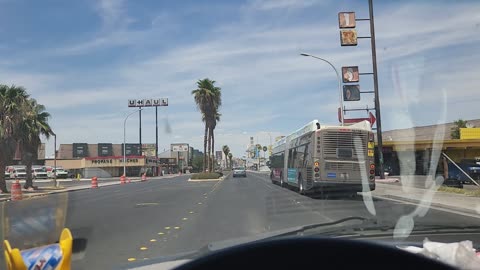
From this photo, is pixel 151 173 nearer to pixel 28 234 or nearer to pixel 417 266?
pixel 28 234

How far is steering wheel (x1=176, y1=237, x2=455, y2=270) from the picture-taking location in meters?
1.99

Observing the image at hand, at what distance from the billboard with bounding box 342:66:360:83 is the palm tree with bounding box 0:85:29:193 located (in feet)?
73.4

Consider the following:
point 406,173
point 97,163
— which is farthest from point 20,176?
point 406,173

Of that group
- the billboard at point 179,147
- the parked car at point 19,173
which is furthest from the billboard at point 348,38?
the billboard at point 179,147

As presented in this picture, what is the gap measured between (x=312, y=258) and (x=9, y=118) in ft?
122

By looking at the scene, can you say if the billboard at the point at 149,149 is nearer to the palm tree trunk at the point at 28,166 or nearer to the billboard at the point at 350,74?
the palm tree trunk at the point at 28,166

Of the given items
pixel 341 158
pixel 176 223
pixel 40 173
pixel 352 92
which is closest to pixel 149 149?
pixel 40 173

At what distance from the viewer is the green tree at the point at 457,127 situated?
68.0 meters

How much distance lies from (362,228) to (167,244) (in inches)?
164

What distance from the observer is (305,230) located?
7.34 meters

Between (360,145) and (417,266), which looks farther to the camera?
(360,145)

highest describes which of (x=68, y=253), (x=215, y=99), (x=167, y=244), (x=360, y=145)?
(x=215, y=99)

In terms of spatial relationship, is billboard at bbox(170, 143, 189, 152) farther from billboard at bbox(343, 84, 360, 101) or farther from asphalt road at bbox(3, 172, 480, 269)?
asphalt road at bbox(3, 172, 480, 269)

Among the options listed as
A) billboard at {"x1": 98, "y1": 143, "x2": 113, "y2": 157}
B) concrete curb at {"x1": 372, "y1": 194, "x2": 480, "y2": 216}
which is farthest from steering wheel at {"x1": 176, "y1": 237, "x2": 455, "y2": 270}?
billboard at {"x1": 98, "y1": 143, "x2": 113, "y2": 157}
